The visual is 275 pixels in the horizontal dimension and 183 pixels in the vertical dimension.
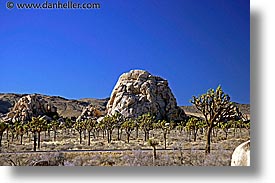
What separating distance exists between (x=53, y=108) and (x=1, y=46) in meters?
1.22

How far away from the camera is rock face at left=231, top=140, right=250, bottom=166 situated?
Result: 566cm

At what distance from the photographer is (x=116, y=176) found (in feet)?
18.9

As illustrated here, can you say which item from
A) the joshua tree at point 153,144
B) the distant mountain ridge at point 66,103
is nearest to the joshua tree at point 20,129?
the distant mountain ridge at point 66,103

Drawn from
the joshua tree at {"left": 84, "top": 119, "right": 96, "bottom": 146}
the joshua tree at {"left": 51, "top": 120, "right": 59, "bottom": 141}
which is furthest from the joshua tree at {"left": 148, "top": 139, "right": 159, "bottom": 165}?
the joshua tree at {"left": 51, "top": 120, "right": 59, "bottom": 141}

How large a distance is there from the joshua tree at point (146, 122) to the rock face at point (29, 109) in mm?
1359

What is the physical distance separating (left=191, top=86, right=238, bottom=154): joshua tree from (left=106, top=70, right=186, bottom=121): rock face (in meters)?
0.34

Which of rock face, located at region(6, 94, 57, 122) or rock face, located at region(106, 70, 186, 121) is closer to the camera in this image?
rock face, located at region(106, 70, 186, 121)

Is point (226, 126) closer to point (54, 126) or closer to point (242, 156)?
point (242, 156)

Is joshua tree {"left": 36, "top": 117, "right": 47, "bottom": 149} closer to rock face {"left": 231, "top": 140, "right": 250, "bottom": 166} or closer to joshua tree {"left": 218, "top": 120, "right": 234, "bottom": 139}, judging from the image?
joshua tree {"left": 218, "top": 120, "right": 234, "bottom": 139}

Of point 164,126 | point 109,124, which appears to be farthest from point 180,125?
point 109,124

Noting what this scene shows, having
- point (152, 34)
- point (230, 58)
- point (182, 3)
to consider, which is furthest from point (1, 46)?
point (230, 58)

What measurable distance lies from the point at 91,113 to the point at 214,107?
1845 mm

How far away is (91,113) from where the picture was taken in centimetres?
664

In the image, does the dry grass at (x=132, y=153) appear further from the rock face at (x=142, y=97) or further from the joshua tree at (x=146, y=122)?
the rock face at (x=142, y=97)
